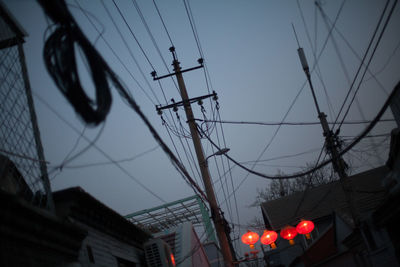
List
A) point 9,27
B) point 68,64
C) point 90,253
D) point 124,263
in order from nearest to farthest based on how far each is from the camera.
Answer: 1. point 68,64
2. point 9,27
3. point 90,253
4. point 124,263

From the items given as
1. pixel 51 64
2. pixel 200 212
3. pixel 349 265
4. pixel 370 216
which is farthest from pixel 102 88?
pixel 200 212

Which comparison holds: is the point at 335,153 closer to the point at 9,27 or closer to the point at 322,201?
the point at 9,27

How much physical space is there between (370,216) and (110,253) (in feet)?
22.5

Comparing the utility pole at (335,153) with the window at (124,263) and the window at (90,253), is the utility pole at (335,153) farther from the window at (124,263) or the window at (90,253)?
the window at (90,253)

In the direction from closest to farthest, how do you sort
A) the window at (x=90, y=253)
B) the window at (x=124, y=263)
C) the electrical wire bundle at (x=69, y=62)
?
the electrical wire bundle at (x=69, y=62) < the window at (x=90, y=253) < the window at (x=124, y=263)

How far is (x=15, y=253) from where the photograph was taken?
15.6ft

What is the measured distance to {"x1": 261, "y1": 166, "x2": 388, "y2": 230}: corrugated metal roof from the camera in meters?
25.0

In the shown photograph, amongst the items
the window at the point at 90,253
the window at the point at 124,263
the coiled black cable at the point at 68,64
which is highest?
the coiled black cable at the point at 68,64

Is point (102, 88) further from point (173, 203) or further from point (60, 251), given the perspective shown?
point (173, 203)

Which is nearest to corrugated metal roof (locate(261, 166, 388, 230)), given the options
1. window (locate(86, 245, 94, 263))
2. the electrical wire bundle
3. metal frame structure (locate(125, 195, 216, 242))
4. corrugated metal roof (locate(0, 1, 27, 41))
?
metal frame structure (locate(125, 195, 216, 242))

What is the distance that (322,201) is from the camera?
26.7 meters

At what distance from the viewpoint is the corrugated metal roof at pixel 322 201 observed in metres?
25.0

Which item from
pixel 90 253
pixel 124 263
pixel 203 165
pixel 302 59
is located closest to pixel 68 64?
pixel 90 253

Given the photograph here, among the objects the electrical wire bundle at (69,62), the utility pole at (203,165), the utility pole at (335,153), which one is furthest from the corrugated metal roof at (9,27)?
the utility pole at (335,153)
